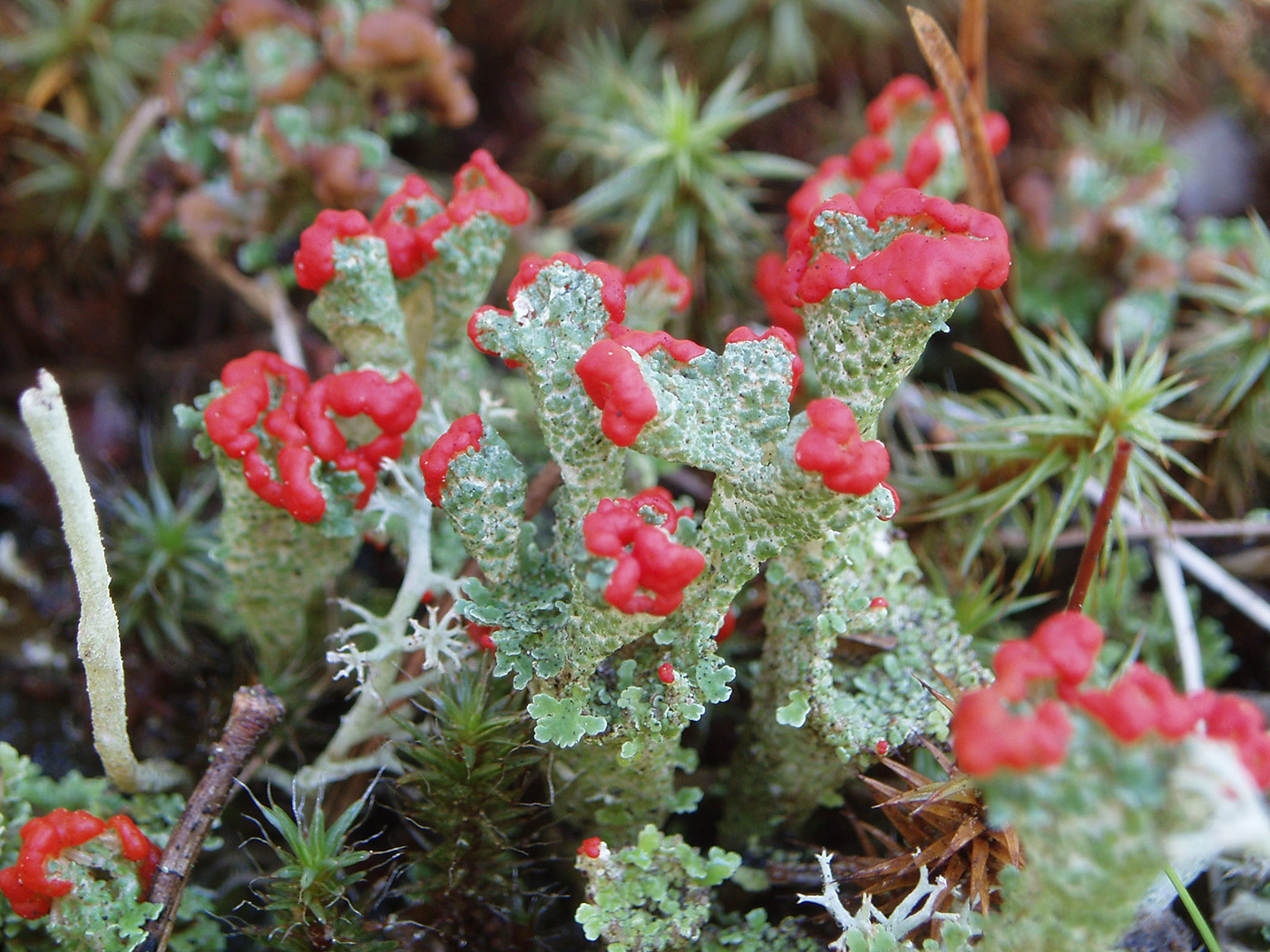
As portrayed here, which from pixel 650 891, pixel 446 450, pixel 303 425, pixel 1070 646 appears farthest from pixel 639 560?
pixel 303 425

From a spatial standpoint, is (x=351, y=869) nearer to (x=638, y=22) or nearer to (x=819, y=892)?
(x=819, y=892)

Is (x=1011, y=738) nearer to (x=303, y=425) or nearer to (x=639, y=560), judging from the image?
(x=639, y=560)

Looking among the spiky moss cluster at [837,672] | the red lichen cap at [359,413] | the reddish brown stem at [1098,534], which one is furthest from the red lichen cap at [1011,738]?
the red lichen cap at [359,413]

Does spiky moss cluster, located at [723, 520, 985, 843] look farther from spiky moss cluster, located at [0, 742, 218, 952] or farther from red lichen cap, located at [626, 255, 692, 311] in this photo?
spiky moss cluster, located at [0, 742, 218, 952]

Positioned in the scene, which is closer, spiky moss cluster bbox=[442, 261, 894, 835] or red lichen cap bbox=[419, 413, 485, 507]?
spiky moss cluster bbox=[442, 261, 894, 835]

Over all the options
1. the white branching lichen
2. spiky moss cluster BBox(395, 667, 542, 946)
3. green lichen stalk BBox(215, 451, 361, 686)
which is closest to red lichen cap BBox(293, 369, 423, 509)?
green lichen stalk BBox(215, 451, 361, 686)

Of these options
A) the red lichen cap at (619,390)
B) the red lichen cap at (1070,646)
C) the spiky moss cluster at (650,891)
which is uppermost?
the red lichen cap at (619,390)

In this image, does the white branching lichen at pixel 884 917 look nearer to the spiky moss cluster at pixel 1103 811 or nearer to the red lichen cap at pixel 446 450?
the spiky moss cluster at pixel 1103 811
